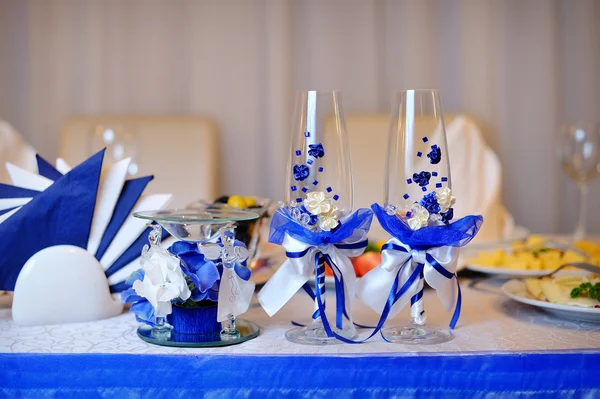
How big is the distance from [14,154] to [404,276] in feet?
2.40

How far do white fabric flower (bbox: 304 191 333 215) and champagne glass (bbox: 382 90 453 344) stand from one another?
0.08 meters

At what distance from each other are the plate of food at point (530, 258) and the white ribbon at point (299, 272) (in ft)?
1.42

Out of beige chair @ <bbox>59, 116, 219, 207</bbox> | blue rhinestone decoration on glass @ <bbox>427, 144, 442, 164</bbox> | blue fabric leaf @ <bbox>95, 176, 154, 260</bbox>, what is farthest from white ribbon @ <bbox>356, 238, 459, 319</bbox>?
beige chair @ <bbox>59, 116, 219, 207</bbox>

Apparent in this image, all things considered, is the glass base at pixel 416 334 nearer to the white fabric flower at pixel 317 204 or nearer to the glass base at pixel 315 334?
the glass base at pixel 315 334

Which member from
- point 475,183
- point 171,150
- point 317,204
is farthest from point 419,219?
point 171,150

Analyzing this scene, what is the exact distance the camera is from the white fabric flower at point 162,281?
0.87 m

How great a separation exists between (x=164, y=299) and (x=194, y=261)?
56mm

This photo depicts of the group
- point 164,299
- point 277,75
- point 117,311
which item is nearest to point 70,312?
point 117,311

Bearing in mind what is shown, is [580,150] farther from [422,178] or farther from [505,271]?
[422,178]

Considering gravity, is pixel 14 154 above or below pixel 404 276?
above

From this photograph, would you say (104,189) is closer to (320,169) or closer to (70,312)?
(70,312)

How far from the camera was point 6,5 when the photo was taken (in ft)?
8.70

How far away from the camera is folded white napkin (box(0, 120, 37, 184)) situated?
130cm

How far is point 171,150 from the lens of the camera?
225cm
